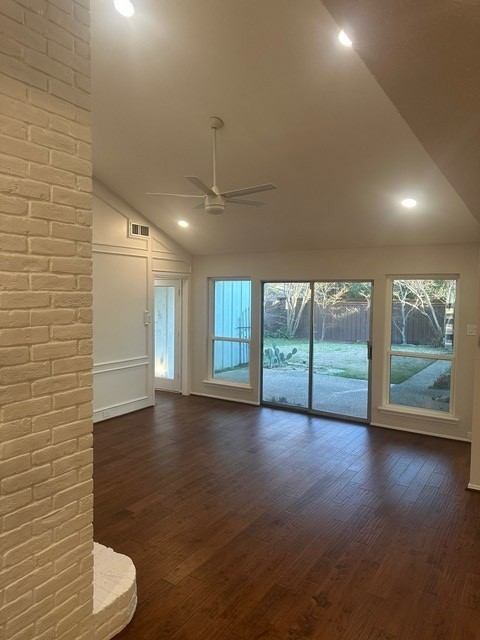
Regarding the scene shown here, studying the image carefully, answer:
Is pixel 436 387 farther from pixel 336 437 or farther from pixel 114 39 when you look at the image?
pixel 114 39

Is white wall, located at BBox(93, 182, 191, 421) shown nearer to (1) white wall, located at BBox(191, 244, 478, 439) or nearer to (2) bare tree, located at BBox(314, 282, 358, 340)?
(1) white wall, located at BBox(191, 244, 478, 439)

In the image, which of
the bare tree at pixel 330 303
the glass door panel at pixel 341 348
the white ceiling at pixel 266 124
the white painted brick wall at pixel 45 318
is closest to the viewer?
the white painted brick wall at pixel 45 318

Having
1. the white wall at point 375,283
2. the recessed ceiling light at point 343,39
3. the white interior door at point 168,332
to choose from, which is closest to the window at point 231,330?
the white wall at point 375,283

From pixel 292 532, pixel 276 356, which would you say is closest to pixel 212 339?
pixel 276 356

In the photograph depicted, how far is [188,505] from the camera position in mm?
3625

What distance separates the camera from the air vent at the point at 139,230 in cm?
614

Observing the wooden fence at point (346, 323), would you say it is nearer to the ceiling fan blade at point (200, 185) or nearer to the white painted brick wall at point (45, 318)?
the ceiling fan blade at point (200, 185)

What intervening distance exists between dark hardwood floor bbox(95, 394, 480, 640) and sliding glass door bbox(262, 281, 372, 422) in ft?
2.75

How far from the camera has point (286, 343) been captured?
6.67m

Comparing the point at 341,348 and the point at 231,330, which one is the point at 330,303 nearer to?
the point at 341,348

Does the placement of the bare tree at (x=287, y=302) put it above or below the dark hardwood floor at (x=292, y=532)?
above

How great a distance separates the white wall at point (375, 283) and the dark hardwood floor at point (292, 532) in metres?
0.35

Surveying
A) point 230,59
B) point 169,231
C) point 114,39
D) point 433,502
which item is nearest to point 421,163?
point 230,59

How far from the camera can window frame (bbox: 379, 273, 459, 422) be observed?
5316mm
